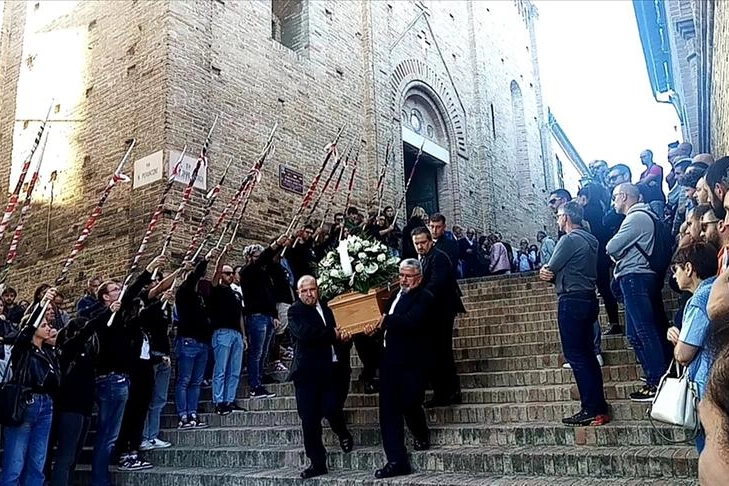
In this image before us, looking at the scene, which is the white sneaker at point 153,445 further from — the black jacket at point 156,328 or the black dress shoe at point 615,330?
the black dress shoe at point 615,330

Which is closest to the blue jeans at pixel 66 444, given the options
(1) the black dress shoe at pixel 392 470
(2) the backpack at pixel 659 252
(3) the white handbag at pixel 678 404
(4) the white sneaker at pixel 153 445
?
(4) the white sneaker at pixel 153 445

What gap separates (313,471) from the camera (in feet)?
17.1

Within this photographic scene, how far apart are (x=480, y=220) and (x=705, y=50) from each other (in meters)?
9.66

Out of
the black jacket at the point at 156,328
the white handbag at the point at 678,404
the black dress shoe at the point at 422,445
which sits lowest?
the black dress shoe at the point at 422,445

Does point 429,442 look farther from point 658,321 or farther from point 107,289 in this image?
point 107,289

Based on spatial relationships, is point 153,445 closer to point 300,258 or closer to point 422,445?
point 422,445

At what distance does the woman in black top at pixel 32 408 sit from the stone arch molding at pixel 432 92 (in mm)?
11551

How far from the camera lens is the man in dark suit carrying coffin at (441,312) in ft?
18.8

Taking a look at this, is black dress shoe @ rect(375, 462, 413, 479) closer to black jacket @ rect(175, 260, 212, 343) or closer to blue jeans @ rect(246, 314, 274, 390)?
blue jeans @ rect(246, 314, 274, 390)

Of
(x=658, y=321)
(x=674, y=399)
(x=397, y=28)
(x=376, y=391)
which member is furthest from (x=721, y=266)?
(x=397, y=28)

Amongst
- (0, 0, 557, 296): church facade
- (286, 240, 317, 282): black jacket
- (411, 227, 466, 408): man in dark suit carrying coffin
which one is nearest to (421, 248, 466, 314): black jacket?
(411, 227, 466, 408): man in dark suit carrying coffin

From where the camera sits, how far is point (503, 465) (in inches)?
189

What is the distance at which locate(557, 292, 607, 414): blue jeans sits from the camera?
4.96m

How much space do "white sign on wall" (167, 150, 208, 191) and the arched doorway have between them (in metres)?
7.06
